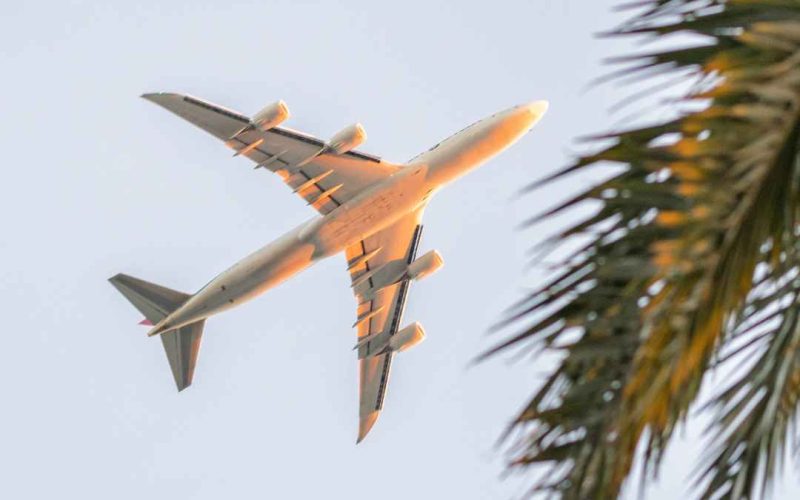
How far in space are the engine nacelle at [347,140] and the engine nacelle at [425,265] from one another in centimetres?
720

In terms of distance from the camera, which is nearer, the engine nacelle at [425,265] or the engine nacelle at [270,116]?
the engine nacelle at [270,116]

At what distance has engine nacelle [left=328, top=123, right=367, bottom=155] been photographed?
4297 cm

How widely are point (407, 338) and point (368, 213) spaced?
370 inches

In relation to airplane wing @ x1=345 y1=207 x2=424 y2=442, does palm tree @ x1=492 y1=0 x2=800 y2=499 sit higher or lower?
higher

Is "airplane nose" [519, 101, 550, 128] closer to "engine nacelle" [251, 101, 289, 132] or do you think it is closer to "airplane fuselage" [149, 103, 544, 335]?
"airplane fuselage" [149, 103, 544, 335]

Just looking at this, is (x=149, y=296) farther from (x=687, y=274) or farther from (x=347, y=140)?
(x=687, y=274)

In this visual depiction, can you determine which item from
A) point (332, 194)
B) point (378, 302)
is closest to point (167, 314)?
point (332, 194)

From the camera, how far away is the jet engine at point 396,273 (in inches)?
1884

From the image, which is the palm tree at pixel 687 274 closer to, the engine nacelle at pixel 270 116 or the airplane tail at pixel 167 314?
the engine nacelle at pixel 270 116

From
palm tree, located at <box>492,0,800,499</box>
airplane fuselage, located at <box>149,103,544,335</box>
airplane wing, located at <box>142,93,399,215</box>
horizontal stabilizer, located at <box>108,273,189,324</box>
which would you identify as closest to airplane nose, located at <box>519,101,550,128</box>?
airplane fuselage, located at <box>149,103,544,335</box>

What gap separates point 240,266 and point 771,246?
39.2m

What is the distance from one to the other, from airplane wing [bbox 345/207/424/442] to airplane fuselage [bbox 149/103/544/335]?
346cm

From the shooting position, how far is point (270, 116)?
136 feet

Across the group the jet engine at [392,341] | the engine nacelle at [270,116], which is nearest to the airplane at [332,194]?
the engine nacelle at [270,116]
